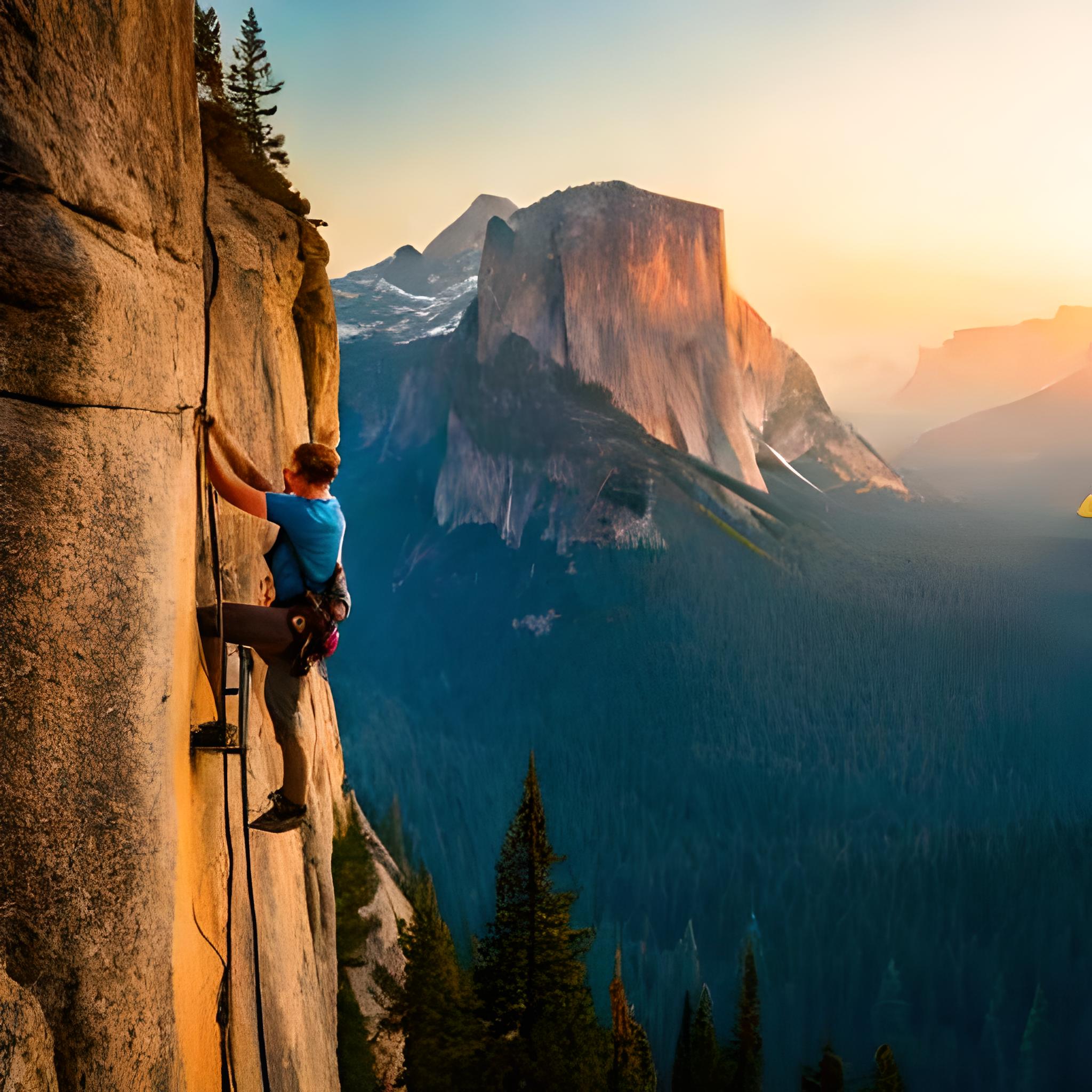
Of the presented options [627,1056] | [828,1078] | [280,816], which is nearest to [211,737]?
[280,816]

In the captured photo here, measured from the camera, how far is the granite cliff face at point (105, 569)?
12.4 ft

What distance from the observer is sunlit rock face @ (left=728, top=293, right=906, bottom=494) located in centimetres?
8375

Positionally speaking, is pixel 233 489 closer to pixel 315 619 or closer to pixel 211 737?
pixel 315 619

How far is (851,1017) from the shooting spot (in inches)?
1864

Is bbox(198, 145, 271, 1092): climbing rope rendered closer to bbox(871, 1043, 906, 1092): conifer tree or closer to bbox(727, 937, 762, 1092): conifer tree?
bbox(727, 937, 762, 1092): conifer tree

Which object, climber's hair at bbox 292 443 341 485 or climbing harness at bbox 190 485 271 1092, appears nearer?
climbing harness at bbox 190 485 271 1092

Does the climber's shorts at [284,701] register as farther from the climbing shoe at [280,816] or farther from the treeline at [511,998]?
the treeline at [511,998]

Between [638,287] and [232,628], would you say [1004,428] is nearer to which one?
[638,287]

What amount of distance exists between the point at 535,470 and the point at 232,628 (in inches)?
2673

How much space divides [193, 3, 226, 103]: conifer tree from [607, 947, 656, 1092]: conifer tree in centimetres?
2862

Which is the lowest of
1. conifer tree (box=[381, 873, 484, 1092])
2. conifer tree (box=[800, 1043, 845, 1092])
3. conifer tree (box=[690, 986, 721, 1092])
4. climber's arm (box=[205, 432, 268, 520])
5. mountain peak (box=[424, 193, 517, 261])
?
conifer tree (box=[800, 1043, 845, 1092])

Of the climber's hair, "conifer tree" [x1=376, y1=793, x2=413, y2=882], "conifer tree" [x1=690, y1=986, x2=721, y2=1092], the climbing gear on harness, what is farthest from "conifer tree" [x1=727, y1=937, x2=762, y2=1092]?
the climber's hair

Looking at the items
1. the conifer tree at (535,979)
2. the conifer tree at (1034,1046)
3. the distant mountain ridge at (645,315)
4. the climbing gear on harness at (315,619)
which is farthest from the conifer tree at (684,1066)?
the distant mountain ridge at (645,315)

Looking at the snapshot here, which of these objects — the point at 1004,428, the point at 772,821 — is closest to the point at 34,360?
the point at 772,821
